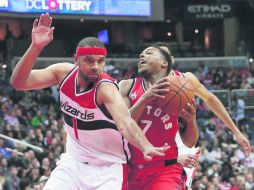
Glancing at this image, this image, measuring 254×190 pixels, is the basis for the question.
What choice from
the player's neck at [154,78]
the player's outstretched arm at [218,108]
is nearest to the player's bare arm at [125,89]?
the player's neck at [154,78]

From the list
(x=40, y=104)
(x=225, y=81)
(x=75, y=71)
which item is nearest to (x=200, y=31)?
(x=225, y=81)

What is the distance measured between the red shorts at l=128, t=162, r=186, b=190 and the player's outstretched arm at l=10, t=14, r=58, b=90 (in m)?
1.29

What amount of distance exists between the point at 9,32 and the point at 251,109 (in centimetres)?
1090

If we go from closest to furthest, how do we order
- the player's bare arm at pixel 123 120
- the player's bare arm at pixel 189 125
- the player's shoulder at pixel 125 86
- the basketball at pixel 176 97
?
the player's bare arm at pixel 123 120 → the basketball at pixel 176 97 → the player's bare arm at pixel 189 125 → the player's shoulder at pixel 125 86

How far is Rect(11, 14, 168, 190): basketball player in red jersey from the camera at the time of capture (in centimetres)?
549

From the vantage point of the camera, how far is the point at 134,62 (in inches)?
1057

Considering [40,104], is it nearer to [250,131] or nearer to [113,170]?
[250,131]

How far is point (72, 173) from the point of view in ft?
18.8

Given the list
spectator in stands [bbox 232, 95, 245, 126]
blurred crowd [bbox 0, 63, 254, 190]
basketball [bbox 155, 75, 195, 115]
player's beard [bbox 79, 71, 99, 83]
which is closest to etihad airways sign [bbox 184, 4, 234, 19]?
blurred crowd [bbox 0, 63, 254, 190]

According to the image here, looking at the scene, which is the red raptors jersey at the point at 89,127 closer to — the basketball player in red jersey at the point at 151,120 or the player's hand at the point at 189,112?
the basketball player in red jersey at the point at 151,120

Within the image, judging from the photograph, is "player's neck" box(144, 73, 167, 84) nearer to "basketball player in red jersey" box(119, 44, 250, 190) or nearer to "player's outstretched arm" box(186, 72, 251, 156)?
"basketball player in red jersey" box(119, 44, 250, 190)

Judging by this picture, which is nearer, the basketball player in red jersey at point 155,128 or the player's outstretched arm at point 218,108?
the basketball player in red jersey at point 155,128

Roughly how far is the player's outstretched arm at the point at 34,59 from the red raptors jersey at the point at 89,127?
0.78ft

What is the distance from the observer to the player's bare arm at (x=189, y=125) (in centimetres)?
607
